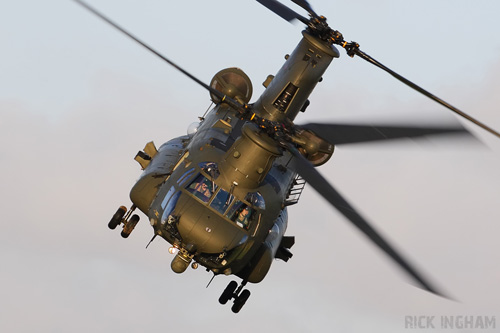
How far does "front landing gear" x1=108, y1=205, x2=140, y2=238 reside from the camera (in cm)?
3850

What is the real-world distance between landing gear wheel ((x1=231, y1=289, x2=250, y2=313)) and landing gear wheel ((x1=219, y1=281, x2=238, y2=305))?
327 millimetres

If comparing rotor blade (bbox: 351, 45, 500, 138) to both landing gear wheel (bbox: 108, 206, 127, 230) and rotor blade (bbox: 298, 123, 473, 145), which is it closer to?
rotor blade (bbox: 298, 123, 473, 145)

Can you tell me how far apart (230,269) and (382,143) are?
8.07 m

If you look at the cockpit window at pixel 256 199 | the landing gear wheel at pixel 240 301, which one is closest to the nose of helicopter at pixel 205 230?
the cockpit window at pixel 256 199

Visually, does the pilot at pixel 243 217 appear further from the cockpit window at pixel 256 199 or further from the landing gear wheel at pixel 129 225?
the landing gear wheel at pixel 129 225

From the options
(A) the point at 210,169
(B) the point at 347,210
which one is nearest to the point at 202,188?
(A) the point at 210,169

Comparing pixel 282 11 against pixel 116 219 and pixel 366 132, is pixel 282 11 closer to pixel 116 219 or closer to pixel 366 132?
pixel 366 132

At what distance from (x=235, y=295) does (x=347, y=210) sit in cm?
1062

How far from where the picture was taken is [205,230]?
33.2 meters

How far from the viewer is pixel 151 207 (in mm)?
35719

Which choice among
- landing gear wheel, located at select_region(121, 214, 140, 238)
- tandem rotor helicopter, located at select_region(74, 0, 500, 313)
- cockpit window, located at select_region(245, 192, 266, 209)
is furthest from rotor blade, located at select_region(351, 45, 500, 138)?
landing gear wheel, located at select_region(121, 214, 140, 238)

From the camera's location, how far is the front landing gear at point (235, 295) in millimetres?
37688

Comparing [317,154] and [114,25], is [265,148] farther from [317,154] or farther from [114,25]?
[114,25]

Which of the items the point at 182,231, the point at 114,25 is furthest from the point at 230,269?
the point at 114,25
